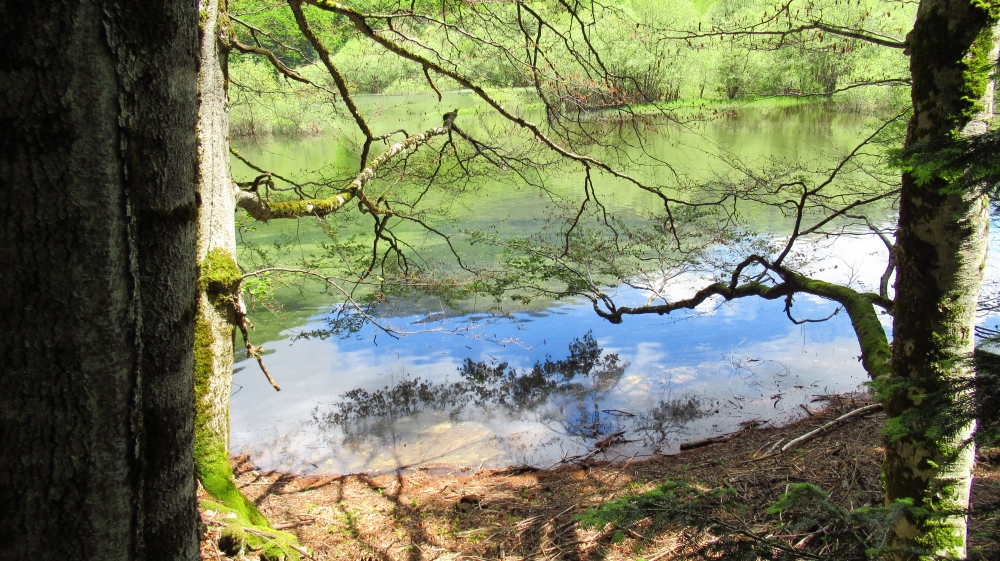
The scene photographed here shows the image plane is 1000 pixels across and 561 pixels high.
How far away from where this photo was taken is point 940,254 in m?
1.95

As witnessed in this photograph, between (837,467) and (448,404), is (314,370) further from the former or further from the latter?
(837,467)

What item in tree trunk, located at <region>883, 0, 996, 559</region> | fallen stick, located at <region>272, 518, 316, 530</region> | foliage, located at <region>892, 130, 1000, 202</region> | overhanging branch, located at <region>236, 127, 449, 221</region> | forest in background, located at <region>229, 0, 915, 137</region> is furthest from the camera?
forest in background, located at <region>229, 0, 915, 137</region>

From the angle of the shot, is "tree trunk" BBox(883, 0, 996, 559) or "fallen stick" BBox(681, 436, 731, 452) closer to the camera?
"tree trunk" BBox(883, 0, 996, 559)

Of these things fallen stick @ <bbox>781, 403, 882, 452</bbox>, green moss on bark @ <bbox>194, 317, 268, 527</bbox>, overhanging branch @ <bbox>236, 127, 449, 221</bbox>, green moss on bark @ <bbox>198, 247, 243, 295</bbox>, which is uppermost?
overhanging branch @ <bbox>236, 127, 449, 221</bbox>

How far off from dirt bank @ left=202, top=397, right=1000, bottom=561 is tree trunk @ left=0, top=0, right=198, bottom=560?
1.66 meters

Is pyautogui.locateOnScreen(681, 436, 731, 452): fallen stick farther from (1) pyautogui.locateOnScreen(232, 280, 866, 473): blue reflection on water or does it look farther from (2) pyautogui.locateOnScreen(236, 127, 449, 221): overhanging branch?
(2) pyautogui.locateOnScreen(236, 127, 449, 221): overhanging branch

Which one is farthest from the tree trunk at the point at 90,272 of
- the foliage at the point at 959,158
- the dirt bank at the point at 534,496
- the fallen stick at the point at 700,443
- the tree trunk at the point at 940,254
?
the fallen stick at the point at 700,443

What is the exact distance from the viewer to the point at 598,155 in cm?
1177

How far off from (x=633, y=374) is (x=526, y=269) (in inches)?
78.3

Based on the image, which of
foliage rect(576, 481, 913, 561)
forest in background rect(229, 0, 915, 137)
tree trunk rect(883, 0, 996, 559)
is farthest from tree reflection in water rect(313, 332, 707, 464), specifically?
foliage rect(576, 481, 913, 561)

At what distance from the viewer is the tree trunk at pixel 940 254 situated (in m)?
1.85

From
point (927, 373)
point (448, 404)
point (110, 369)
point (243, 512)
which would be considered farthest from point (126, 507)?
point (448, 404)

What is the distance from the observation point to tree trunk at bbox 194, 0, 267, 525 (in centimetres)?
269

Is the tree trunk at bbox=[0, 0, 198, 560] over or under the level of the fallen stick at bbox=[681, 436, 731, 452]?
over
